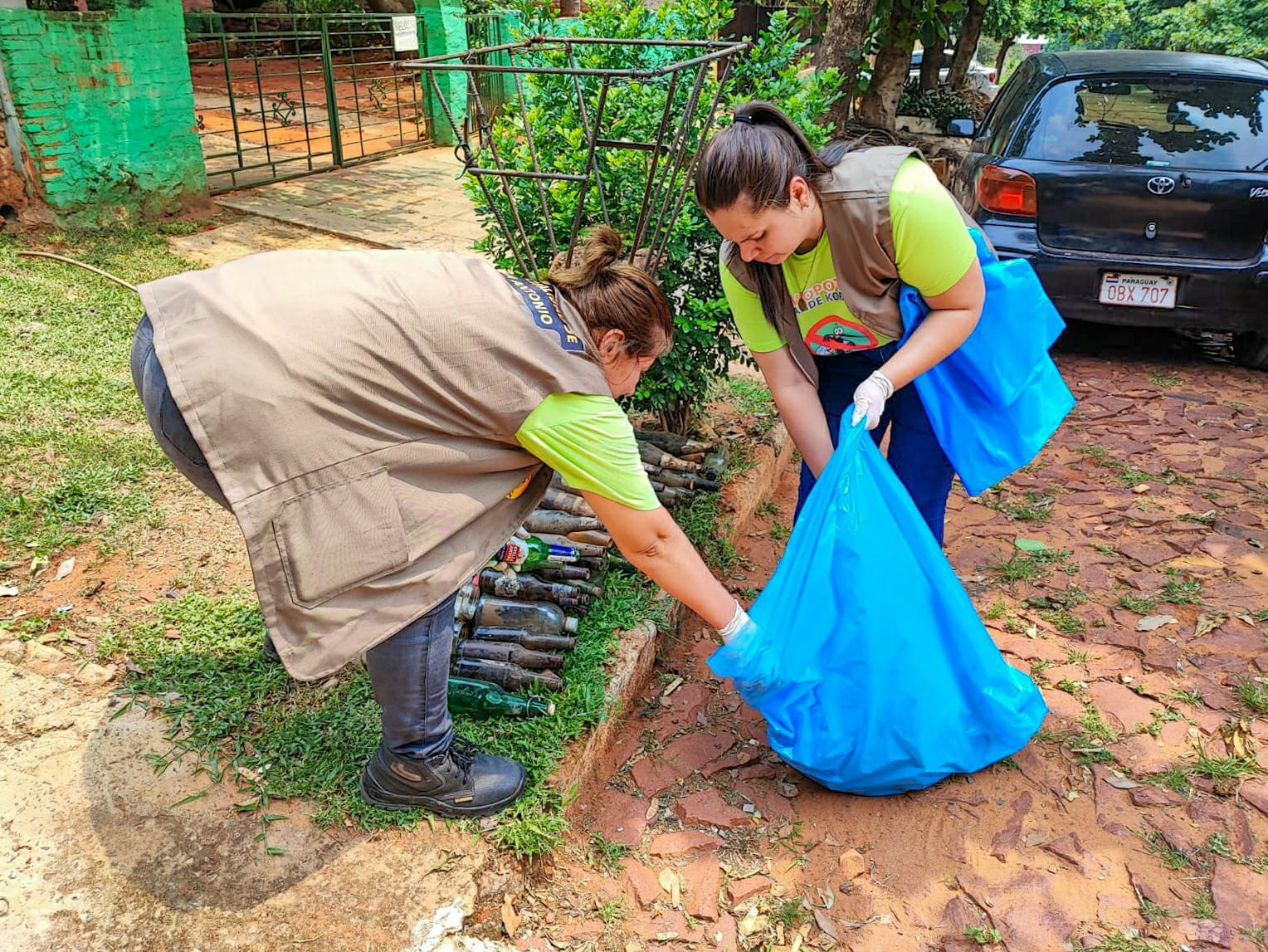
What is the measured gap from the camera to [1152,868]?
2334 mm

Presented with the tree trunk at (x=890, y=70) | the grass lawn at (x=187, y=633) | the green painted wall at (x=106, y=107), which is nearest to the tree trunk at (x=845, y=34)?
the tree trunk at (x=890, y=70)

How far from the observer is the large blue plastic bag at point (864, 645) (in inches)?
91.5

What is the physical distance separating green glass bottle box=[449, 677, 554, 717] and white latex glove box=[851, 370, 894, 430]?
43.7 inches

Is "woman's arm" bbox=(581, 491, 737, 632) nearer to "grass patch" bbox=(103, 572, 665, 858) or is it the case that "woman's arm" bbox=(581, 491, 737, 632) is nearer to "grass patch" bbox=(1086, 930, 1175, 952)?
"grass patch" bbox=(103, 572, 665, 858)

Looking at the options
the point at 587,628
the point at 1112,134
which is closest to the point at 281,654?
the point at 587,628

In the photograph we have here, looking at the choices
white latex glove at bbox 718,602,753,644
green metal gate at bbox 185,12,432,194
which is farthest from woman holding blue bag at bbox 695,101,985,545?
green metal gate at bbox 185,12,432,194

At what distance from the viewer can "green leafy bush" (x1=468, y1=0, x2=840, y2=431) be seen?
3.44 metres

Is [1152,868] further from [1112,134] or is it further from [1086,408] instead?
[1112,134]

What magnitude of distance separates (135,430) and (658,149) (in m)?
2.58

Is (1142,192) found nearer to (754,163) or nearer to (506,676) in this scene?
(754,163)

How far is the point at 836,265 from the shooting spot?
2.36m

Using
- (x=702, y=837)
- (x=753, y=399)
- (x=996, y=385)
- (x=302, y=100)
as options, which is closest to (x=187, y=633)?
(x=702, y=837)

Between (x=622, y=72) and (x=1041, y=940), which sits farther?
(x=622, y=72)

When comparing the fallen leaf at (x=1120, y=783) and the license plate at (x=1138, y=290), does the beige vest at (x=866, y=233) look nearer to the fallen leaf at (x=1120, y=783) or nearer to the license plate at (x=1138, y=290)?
the fallen leaf at (x=1120, y=783)
